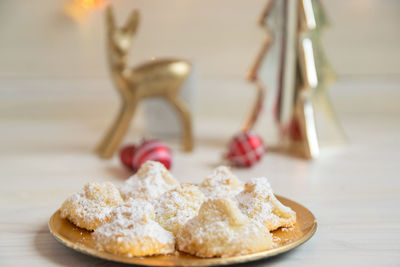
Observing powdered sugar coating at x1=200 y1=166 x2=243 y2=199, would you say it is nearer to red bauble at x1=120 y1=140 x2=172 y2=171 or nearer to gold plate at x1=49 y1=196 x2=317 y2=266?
gold plate at x1=49 y1=196 x2=317 y2=266

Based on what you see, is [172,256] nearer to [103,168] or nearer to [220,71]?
[103,168]

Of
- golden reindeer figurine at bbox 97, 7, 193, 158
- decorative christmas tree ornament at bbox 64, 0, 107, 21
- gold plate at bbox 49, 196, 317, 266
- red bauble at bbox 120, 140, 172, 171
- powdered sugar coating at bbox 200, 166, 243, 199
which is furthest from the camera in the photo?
decorative christmas tree ornament at bbox 64, 0, 107, 21

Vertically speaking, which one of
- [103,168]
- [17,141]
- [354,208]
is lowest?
[17,141]

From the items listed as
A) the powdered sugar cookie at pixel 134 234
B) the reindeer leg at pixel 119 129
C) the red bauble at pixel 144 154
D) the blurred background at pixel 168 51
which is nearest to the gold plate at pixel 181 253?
the powdered sugar cookie at pixel 134 234

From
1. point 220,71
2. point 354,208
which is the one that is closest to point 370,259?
point 354,208

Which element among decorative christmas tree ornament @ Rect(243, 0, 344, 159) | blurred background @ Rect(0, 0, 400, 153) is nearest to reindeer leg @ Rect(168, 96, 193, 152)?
decorative christmas tree ornament @ Rect(243, 0, 344, 159)

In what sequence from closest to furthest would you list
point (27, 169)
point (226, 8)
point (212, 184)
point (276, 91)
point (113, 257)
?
point (113, 257), point (212, 184), point (27, 169), point (276, 91), point (226, 8)

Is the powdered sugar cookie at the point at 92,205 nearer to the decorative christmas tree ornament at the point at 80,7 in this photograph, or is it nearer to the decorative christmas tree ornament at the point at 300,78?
the decorative christmas tree ornament at the point at 300,78
